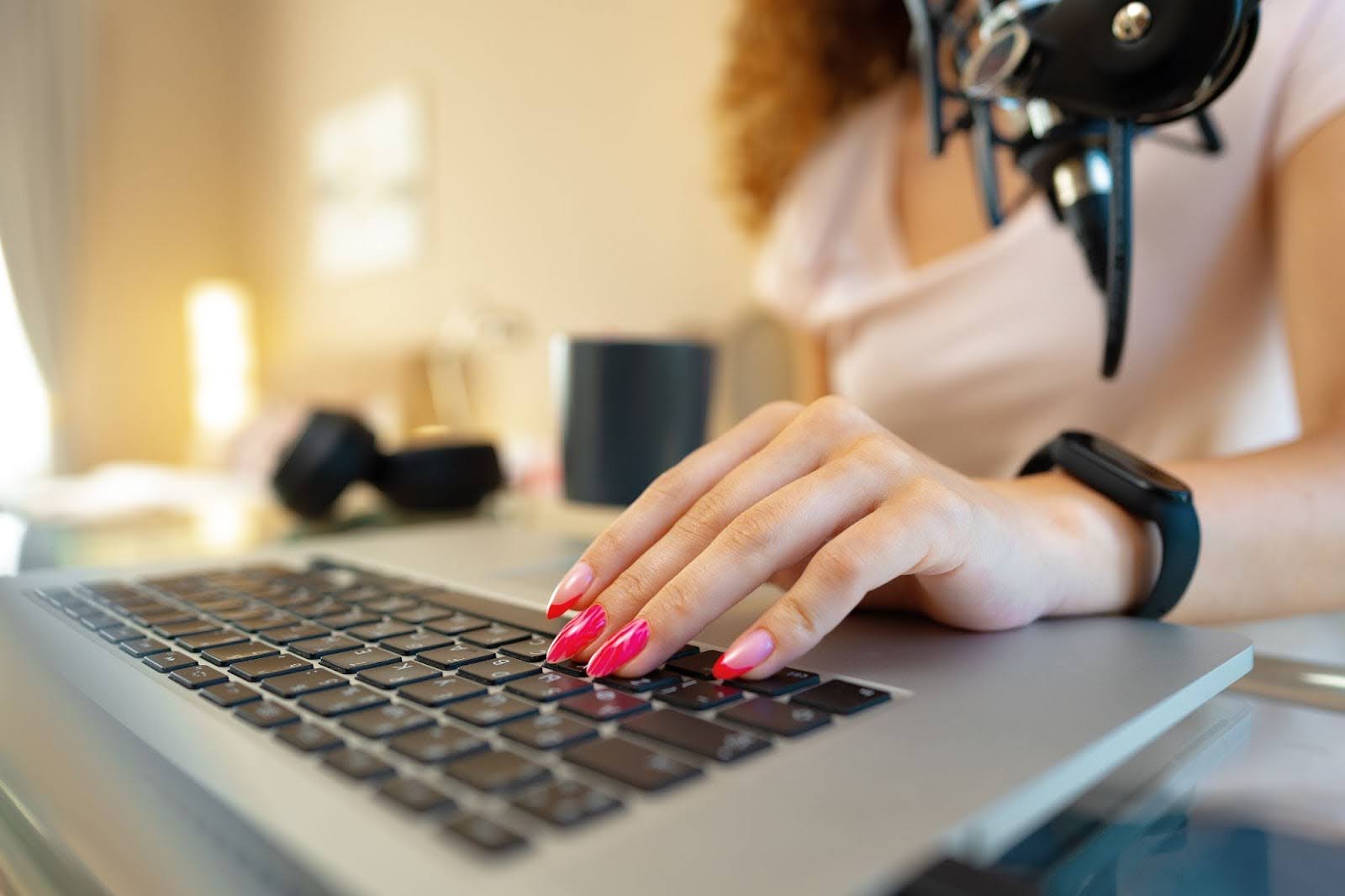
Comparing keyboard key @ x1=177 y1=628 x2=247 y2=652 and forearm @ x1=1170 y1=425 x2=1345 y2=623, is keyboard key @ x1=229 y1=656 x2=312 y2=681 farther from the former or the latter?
forearm @ x1=1170 y1=425 x2=1345 y2=623

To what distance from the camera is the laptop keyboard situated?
238 millimetres

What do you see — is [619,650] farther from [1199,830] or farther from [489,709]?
Answer: [1199,830]

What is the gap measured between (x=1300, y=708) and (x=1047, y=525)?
5.3 inches

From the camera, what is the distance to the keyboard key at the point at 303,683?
1.08ft

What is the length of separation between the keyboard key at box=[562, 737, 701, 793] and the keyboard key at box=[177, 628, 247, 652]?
222 mm

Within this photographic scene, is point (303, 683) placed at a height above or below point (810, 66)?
below

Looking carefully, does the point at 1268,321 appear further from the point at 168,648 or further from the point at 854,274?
the point at 168,648

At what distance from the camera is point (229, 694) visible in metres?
0.33

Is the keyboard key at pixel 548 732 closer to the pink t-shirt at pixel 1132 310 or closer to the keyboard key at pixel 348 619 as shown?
the keyboard key at pixel 348 619

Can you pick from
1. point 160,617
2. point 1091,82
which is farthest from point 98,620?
point 1091,82

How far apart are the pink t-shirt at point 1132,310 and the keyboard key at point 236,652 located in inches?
31.6

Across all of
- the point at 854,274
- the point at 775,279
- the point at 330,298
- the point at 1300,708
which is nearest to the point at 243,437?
the point at 775,279

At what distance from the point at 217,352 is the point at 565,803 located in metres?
4.18

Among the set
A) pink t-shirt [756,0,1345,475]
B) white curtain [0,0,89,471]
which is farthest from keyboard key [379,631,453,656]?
white curtain [0,0,89,471]
